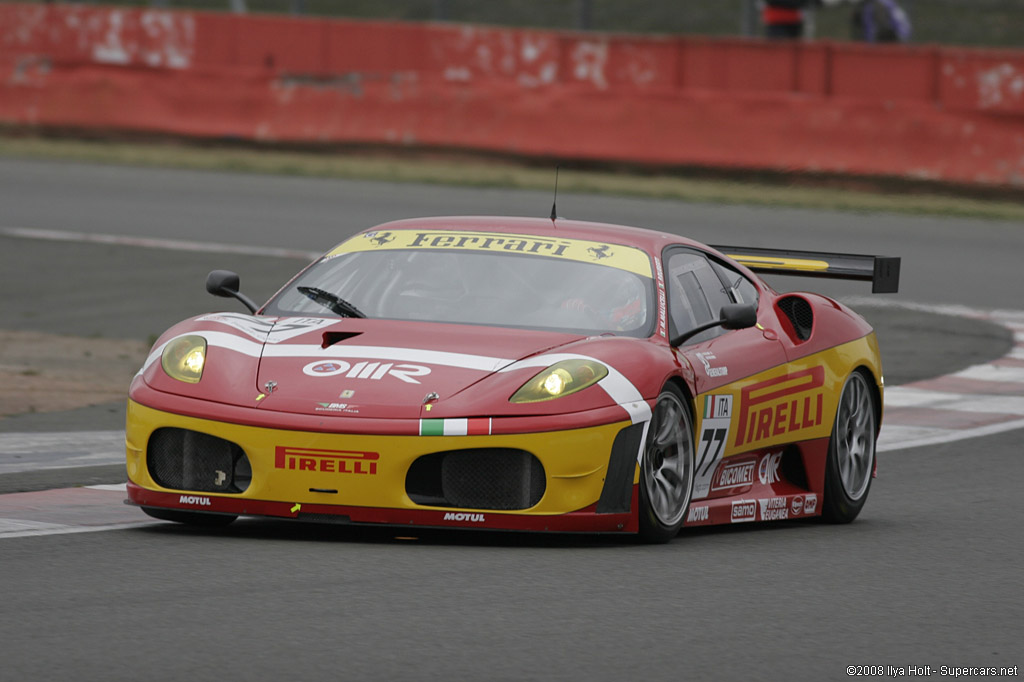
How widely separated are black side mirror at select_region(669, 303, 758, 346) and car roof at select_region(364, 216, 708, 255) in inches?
20.4

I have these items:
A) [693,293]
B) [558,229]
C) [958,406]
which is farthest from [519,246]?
[958,406]

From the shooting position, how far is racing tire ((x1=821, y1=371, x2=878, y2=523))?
28.0ft

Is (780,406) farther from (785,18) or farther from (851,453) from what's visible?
(785,18)

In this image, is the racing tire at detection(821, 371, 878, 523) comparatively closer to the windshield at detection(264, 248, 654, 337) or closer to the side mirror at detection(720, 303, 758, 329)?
the side mirror at detection(720, 303, 758, 329)

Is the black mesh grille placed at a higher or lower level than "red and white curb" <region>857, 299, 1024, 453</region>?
higher

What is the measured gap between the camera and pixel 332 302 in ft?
26.0

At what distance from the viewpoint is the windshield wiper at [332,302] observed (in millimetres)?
7820

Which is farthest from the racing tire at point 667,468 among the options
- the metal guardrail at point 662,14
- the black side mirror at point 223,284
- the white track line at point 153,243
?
the metal guardrail at point 662,14

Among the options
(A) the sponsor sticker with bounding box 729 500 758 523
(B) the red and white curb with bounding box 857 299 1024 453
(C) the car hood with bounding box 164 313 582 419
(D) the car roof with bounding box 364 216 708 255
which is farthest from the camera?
(B) the red and white curb with bounding box 857 299 1024 453

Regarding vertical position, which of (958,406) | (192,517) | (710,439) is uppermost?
(710,439)

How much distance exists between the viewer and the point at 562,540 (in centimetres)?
731

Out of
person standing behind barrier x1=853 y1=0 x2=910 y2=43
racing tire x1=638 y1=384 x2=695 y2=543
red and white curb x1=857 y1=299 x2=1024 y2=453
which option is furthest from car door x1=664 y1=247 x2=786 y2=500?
person standing behind barrier x1=853 y1=0 x2=910 y2=43

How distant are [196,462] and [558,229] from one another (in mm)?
1973

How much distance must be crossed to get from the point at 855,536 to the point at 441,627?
280cm
